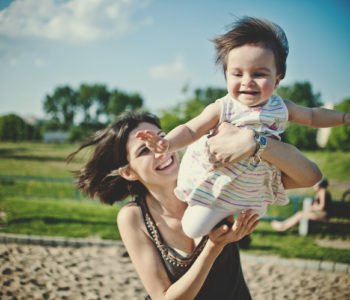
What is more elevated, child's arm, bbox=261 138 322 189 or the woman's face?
child's arm, bbox=261 138 322 189

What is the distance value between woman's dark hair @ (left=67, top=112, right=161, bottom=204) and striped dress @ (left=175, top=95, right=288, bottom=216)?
30.1 inches

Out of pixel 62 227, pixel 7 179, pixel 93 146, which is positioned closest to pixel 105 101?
pixel 7 179

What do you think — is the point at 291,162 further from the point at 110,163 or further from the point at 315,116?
the point at 110,163

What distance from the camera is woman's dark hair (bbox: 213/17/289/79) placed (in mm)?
1798

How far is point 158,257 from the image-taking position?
2.14m

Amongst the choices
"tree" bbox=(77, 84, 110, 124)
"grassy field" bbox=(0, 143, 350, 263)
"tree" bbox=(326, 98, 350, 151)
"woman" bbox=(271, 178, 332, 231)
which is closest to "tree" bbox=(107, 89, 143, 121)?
"tree" bbox=(77, 84, 110, 124)

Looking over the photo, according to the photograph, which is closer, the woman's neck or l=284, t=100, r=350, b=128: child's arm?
l=284, t=100, r=350, b=128: child's arm

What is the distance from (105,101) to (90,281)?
7864 cm

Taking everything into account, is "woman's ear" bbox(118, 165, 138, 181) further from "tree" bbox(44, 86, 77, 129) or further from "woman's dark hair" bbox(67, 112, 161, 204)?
"tree" bbox(44, 86, 77, 129)

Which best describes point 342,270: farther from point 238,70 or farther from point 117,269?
point 238,70

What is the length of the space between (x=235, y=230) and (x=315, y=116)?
29.3 inches

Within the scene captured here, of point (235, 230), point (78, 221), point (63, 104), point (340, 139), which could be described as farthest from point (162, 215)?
point (63, 104)

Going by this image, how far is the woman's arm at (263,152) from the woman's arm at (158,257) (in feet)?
1.01

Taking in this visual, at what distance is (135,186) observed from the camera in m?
2.64
